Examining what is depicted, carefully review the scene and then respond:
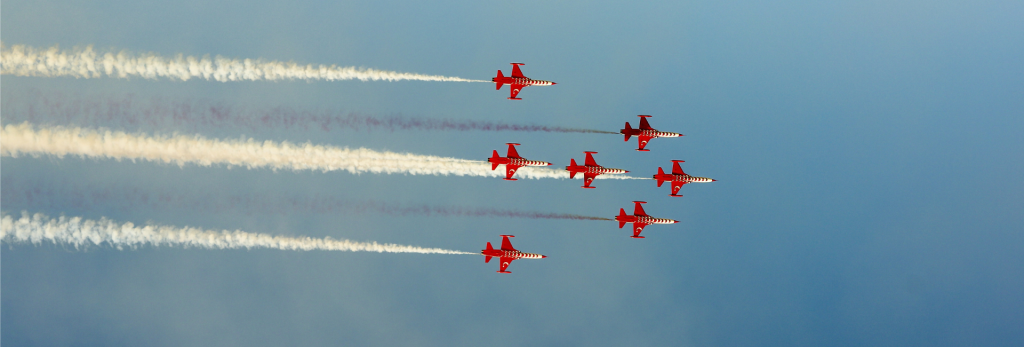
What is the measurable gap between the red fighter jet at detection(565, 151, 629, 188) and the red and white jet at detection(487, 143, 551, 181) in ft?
11.2

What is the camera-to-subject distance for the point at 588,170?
6988 centimetres

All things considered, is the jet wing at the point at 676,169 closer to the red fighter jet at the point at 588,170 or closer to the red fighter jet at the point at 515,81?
the red fighter jet at the point at 588,170

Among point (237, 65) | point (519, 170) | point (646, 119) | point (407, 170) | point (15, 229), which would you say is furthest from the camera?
point (646, 119)

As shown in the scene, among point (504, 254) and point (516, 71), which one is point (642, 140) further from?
point (504, 254)

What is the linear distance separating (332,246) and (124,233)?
16.4 meters

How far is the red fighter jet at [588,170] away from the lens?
227 ft

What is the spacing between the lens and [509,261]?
70625 mm

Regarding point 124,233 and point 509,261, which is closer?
point 124,233

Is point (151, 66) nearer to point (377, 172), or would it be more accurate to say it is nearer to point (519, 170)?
point (377, 172)

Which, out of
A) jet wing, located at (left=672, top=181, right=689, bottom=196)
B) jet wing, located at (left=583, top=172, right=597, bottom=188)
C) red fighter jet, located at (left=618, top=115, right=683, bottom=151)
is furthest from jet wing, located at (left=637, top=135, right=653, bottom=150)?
jet wing, located at (left=583, top=172, right=597, bottom=188)

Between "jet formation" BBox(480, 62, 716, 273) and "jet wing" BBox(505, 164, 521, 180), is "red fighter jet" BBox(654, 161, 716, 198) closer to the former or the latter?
"jet formation" BBox(480, 62, 716, 273)

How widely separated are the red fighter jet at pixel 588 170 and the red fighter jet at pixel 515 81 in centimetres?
886

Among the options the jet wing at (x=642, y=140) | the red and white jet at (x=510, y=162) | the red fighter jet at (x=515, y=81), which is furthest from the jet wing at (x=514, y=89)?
the jet wing at (x=642, y=140)

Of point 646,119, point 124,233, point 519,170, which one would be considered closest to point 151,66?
point 124,233
